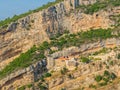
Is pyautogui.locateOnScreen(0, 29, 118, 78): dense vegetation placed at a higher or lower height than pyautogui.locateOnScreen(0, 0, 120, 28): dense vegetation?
lower

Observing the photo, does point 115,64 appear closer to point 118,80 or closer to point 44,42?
point 118,80

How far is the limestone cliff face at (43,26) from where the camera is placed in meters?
74.4

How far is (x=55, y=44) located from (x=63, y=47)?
5.83 feet

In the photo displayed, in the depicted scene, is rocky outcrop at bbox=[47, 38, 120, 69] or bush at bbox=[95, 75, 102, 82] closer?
bush at bbox=[95, 75, 102, 82]

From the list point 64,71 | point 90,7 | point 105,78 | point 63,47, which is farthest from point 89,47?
point 90,7

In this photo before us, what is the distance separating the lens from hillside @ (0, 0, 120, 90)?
68.1m

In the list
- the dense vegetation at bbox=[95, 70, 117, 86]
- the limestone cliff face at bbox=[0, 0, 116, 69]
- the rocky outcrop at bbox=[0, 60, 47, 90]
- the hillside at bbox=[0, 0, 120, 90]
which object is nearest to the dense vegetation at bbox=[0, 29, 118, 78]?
the hillside at bbox=[0, 0, 120, 90]

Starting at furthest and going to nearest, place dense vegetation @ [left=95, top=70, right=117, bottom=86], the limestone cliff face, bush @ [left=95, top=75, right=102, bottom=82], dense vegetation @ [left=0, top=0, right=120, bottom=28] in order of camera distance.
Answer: dense vegetation @ [left=0, top=0, right=120, bottom=28] → the limestone cliff face → bush @ [left=95, top=75, right=102, bottom=82] → dense vegetation @ [left=95, top=70, right=117, bottom=86]

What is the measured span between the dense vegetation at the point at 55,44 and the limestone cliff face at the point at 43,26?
3.89 ft

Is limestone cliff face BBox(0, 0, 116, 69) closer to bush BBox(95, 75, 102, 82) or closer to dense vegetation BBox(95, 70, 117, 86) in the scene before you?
dense vegetation BBox(95, 70, 117, 86)

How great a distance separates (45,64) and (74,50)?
12.0ft

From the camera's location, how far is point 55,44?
74312 millimetres

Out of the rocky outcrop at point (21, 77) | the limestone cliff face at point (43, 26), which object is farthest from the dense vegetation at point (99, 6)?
the rocky outcrop at point (21, 77)

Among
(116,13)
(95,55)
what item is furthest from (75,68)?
(116,13)
